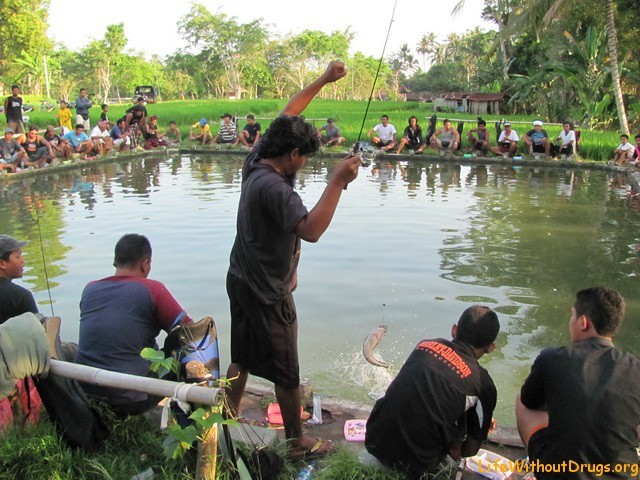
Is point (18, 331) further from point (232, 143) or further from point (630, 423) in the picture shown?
point (232, 143)

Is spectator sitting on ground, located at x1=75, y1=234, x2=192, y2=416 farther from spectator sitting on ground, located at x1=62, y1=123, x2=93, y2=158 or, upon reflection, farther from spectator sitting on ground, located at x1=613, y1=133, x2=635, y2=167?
spectator sitting on ground, located at x1=62, y1=123, x2=93, y2=158

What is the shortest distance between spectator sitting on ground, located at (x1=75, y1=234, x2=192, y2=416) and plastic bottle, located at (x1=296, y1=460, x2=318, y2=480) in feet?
2.77

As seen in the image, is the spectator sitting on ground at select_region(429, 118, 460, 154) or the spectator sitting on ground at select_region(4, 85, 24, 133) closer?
the spectator sitting on ground at select_region(4, 85, 24, 133)

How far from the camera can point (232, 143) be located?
20.0m

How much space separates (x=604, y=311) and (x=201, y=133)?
19.2m

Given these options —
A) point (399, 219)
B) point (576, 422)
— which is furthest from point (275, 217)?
point (399, 219)

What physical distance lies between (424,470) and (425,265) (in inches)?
181

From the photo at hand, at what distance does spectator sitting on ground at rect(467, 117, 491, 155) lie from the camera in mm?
17094

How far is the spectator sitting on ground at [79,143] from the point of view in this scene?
54.9 feet

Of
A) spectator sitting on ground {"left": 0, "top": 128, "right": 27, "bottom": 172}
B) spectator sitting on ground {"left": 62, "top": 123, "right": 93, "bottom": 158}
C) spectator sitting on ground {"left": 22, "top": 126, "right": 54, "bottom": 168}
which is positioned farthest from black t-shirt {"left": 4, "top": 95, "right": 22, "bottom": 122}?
spectator sitting on ground {"left": 0, "top": 128, "right": 27, "bottom": 172}

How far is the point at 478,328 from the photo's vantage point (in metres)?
2.80

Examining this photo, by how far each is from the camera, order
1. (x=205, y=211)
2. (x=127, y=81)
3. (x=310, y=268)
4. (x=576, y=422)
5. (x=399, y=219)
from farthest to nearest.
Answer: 1. (x=127, y=81)
2. (x=205, y=211)
3. (x=399, y=219)
4. (x=310, y=268)
5. (x=576, y=422)

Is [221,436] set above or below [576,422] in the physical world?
below

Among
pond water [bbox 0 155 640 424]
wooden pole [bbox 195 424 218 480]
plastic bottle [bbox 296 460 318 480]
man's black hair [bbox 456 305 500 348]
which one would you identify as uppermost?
man's black hair [bbox 456 305 500 348]
